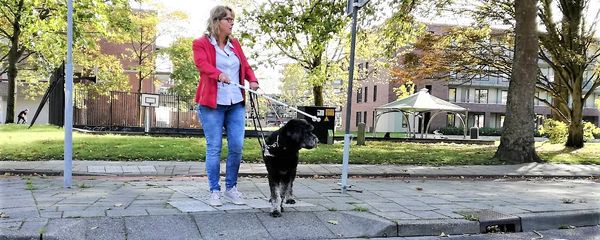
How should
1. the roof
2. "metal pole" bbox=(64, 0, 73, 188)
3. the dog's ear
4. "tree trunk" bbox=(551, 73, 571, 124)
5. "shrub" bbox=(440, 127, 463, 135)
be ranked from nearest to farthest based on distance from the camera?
the dog's ear → "metal pole" bbox=(64, 0, 73, 188) → "tree trunk" bbox=(551, 73, 571, 124) → the roof → "shrub" bbox=(440, 127, 463, 135)

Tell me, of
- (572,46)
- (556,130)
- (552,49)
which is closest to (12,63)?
(552,49)

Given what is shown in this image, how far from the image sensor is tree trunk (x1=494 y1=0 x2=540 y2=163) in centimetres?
1254

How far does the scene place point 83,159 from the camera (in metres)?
9.55

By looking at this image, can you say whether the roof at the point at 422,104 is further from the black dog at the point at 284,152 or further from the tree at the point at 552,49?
the black dog at the point at 284,152

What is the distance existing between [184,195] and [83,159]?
15.8ft

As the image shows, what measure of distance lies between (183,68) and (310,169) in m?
23.8

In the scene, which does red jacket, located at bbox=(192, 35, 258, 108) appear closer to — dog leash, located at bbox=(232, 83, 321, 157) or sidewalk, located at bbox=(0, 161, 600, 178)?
dog leash, located at bbox=(232, 83, 321, 157)

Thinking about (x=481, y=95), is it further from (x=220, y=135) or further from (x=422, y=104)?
(x=220, y=135)

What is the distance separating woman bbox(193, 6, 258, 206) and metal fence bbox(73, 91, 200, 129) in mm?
19981

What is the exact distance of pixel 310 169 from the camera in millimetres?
9430

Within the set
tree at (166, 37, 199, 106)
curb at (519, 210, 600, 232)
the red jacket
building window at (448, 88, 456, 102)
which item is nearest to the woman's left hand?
the red jacket

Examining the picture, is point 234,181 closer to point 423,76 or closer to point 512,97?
point 512,97

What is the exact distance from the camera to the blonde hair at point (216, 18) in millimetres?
5027

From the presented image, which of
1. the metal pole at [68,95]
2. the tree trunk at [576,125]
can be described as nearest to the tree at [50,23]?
the metal pole at [68,95]
